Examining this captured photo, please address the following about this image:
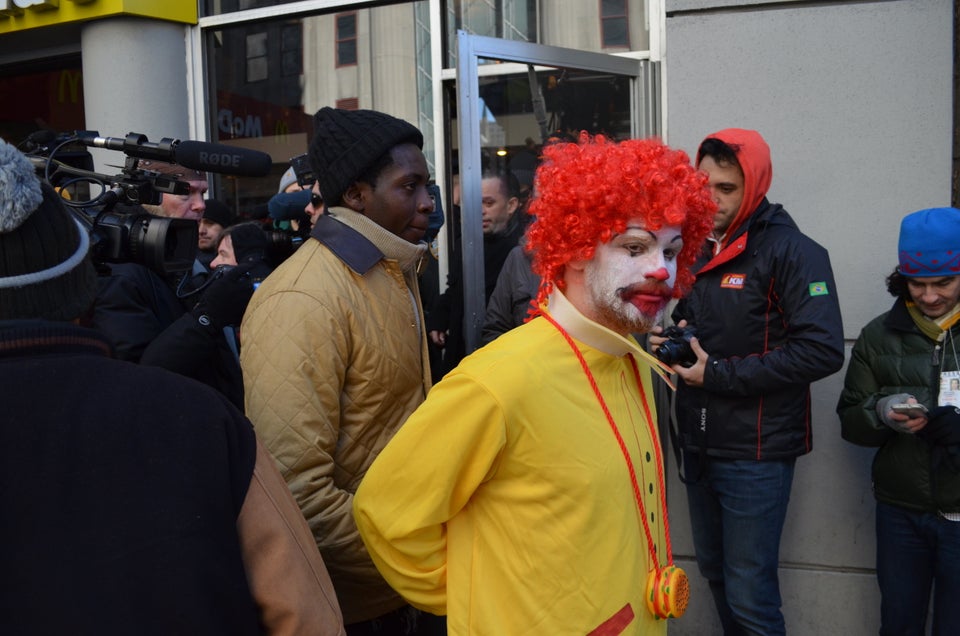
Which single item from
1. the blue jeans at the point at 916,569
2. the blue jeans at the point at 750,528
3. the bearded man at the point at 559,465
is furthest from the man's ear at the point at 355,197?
the blue jeans at the point at 916,569

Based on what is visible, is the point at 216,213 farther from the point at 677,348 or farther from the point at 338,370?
the point at 338,370

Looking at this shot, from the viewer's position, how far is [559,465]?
1.86 m

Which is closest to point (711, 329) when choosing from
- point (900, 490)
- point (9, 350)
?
point (900, 490)

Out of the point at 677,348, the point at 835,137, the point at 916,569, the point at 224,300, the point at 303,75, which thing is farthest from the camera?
the point at 303,75

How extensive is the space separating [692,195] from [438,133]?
3392 millimetres

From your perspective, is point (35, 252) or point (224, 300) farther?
point (224, 300)

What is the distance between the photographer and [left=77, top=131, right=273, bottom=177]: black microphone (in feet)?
7.26

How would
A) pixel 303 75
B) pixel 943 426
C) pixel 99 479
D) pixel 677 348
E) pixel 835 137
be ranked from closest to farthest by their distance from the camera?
1. pixel 99 479
2. pixel 943 426
3. pixel 677 348
4. pixel 835 137
5. pixel 303 75

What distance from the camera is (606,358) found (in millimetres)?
2031

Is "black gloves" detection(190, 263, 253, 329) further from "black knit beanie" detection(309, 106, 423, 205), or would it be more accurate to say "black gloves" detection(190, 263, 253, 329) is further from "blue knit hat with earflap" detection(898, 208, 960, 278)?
"blue knit hat with earflap" detection(898, 208, 960, 278)

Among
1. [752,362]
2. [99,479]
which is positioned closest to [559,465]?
[99,479]

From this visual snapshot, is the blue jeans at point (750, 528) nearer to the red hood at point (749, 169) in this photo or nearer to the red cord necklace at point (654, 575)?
the red hood at point (749, 169)

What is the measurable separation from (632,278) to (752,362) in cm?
144

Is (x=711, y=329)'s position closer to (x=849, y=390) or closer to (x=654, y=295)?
(x=849, y=390)
